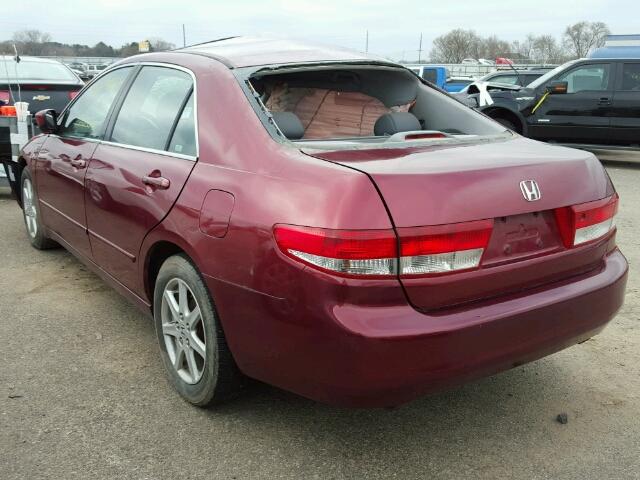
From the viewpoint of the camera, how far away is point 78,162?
3.75 meters

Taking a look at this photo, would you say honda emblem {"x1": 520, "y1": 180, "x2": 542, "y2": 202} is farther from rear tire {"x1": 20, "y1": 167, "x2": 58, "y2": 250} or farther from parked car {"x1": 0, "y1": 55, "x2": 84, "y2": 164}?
parked car {"x1": 0, "y1": 55, "x2": 84, "y2": 164}

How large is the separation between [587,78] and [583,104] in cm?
47

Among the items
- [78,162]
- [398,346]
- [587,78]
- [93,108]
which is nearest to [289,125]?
[398,346]

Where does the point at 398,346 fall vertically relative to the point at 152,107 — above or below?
below

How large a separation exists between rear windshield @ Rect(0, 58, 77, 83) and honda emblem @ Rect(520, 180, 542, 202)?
7143 millimetres

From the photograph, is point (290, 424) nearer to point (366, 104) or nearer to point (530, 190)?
point (530, 190)

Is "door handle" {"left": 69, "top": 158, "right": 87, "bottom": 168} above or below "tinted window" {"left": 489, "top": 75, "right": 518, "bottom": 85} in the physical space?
below

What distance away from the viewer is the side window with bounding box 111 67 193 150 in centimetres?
308

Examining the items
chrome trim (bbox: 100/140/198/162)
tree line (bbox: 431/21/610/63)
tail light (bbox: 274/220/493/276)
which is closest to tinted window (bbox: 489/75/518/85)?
chrome trim (bbox: 100/140/198/162)

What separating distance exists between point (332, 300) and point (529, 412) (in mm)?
1340

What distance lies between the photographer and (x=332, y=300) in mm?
2105

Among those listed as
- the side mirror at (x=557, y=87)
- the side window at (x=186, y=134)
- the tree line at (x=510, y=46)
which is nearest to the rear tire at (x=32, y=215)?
the side window at (x=186, y=134)

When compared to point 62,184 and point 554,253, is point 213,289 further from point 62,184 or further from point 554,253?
point 62,184

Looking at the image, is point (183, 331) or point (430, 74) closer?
point (183, 331)
